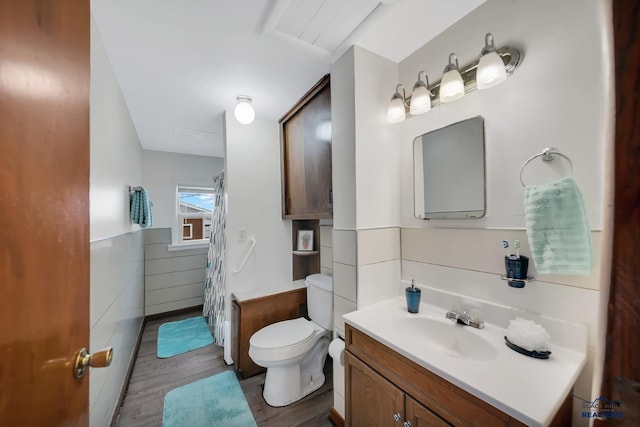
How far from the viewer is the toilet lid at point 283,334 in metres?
1.62

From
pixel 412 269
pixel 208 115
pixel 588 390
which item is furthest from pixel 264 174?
pixel 588 390

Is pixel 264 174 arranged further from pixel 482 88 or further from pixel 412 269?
pixel 482 88

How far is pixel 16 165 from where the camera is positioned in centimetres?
40

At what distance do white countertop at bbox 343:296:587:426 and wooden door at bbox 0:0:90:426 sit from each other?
1.00 metres

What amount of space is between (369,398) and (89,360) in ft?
Answer: 3.49

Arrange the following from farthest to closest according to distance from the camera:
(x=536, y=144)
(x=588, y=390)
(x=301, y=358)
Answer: (x=301, y=358) → (x=536, y=144) → (x=588, y=390)

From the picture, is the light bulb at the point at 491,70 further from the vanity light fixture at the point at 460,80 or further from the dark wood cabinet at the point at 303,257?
the dark wood cabinet at the point at 303,257

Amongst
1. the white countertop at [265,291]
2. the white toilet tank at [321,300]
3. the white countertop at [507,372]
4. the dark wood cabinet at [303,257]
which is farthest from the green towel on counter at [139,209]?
the white countertop at [507,372]

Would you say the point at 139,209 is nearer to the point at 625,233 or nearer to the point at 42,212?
the point at 42,212

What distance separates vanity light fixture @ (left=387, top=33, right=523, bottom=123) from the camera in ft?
3.31

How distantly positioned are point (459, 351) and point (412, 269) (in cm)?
47

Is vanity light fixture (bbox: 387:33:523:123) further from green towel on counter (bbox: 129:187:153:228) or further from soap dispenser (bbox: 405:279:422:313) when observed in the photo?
green towel on counter (bbox: 129:187:153:228)

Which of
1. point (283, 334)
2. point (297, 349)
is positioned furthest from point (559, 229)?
point (283, 334)

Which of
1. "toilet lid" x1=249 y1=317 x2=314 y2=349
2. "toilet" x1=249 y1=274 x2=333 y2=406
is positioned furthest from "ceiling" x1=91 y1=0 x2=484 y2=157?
"toilet lid" x1=249 y1=317 x2=314 y2=349
